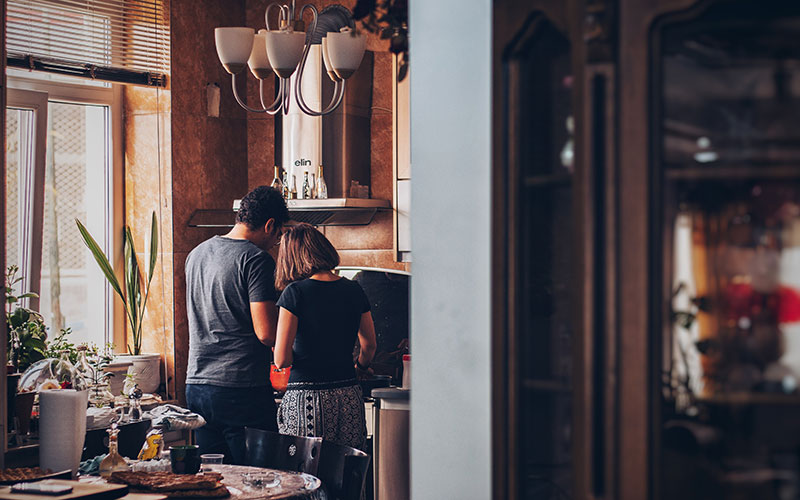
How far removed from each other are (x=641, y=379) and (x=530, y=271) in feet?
0.90

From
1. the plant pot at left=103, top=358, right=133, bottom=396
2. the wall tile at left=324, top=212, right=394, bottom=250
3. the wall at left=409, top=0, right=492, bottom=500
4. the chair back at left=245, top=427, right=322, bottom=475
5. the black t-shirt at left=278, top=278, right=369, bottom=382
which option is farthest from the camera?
the wall tile at left=324, top=212, right=394, bottom=250

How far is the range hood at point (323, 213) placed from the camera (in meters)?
4.67

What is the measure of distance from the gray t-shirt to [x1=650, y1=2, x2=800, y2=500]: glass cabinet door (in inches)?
104

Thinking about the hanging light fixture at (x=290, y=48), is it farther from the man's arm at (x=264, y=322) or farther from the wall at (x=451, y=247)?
the wall at (x=451, y=247)

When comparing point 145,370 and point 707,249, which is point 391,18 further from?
point 145,370

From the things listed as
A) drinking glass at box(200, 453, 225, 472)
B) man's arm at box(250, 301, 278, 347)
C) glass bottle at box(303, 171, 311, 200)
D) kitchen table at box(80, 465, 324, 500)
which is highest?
glass bottle at box(303, 171, 311, 200)

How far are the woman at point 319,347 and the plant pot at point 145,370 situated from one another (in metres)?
1.45

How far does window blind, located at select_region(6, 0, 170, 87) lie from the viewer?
448cm

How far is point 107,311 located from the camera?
5.02 metres

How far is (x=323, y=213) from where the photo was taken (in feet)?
15.9

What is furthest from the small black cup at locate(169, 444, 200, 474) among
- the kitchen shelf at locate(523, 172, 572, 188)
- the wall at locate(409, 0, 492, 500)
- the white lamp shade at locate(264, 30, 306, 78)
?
the kitchen shelf at locate(523, 172, 572, 188)

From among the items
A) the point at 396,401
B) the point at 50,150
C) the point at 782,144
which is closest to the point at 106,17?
the point at 50,150

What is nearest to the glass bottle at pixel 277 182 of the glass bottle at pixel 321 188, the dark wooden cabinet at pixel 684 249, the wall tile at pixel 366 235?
the glass bottle at pixel 321 188

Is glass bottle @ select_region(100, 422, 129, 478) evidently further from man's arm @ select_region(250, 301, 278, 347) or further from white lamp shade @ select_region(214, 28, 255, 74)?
white lamp shade @ select_region(214, 28, 255, 74)
